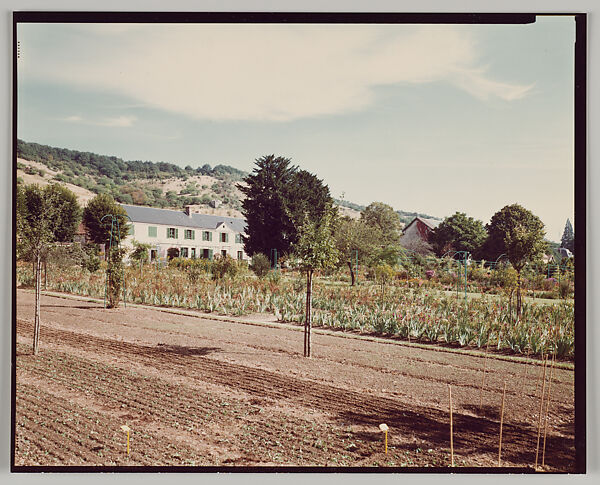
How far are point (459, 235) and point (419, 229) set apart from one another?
387 millimetres

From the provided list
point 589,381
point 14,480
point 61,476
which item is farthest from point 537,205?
point 14,480

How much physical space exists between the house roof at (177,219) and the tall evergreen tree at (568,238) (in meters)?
3.08

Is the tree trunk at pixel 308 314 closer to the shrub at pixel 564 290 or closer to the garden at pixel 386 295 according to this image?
the garden at pixel 386 295

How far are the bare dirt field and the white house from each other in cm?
85

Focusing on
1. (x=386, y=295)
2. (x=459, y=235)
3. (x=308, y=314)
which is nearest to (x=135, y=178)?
(x=308, y=314)

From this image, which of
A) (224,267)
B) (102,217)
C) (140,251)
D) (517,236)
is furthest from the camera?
(224,267)

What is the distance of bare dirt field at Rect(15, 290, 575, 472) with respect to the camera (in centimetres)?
335

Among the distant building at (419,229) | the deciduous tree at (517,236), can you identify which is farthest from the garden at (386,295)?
the distant building at (419,229)

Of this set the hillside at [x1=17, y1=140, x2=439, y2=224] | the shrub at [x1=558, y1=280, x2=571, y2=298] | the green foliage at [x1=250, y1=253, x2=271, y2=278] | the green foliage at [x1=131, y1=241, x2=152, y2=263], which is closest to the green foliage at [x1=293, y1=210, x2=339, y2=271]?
the hillside at [x1=17, y1=140, x2=439, y2=224]

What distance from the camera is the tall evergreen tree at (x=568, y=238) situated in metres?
3.63

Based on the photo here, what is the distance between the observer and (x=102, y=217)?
4.02 m

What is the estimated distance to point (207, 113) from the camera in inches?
153

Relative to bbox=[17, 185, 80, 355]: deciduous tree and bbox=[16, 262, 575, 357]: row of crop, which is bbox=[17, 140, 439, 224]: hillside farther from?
bbox=[16, 262, 575, 357]: row of crop

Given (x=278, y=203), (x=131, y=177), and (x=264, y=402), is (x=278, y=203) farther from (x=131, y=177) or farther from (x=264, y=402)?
(x=264, y=402)
